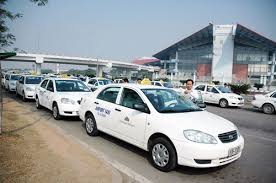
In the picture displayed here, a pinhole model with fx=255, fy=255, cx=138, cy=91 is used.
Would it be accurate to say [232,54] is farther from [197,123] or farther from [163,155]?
[163,155]

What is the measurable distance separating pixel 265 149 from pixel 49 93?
7.89 meters

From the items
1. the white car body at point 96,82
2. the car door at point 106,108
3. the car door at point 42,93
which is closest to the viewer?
the car door at point 106,108

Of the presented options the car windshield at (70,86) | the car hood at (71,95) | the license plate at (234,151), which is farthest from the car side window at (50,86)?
the license plate at (234,151)

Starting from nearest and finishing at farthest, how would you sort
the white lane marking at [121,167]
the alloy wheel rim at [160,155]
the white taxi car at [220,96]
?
1. the white lane marking at [121,167]
2. the alloy wheel rim at [160,155]
3. the white taxi car at [220,96]

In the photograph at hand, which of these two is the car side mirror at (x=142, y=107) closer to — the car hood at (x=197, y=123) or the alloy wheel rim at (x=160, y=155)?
the car hood at (x=197, y=123)

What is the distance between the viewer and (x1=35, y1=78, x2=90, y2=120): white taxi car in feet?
30.0

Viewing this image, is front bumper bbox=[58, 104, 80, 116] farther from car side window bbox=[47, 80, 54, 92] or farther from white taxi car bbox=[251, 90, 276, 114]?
white taxi car bbox=[251, 90, 276, 114]

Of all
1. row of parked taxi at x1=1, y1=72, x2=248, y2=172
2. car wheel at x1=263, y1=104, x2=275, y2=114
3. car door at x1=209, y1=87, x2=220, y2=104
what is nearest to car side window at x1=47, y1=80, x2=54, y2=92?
row of parked taxi at x1=1, y1=72, x2=248, y2=172

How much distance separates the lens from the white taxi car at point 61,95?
30.0ft

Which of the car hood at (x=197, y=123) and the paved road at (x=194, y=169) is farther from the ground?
the car hood at (x=197, y=123)

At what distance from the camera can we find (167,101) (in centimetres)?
577

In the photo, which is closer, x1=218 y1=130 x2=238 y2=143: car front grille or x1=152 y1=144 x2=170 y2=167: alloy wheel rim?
x1=218 y1=130 x2=238 y2=143: car front grille

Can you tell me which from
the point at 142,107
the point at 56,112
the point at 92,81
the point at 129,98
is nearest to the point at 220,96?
the point at 92,81

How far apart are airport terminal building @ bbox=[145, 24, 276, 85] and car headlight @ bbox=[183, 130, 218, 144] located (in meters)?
61.8
